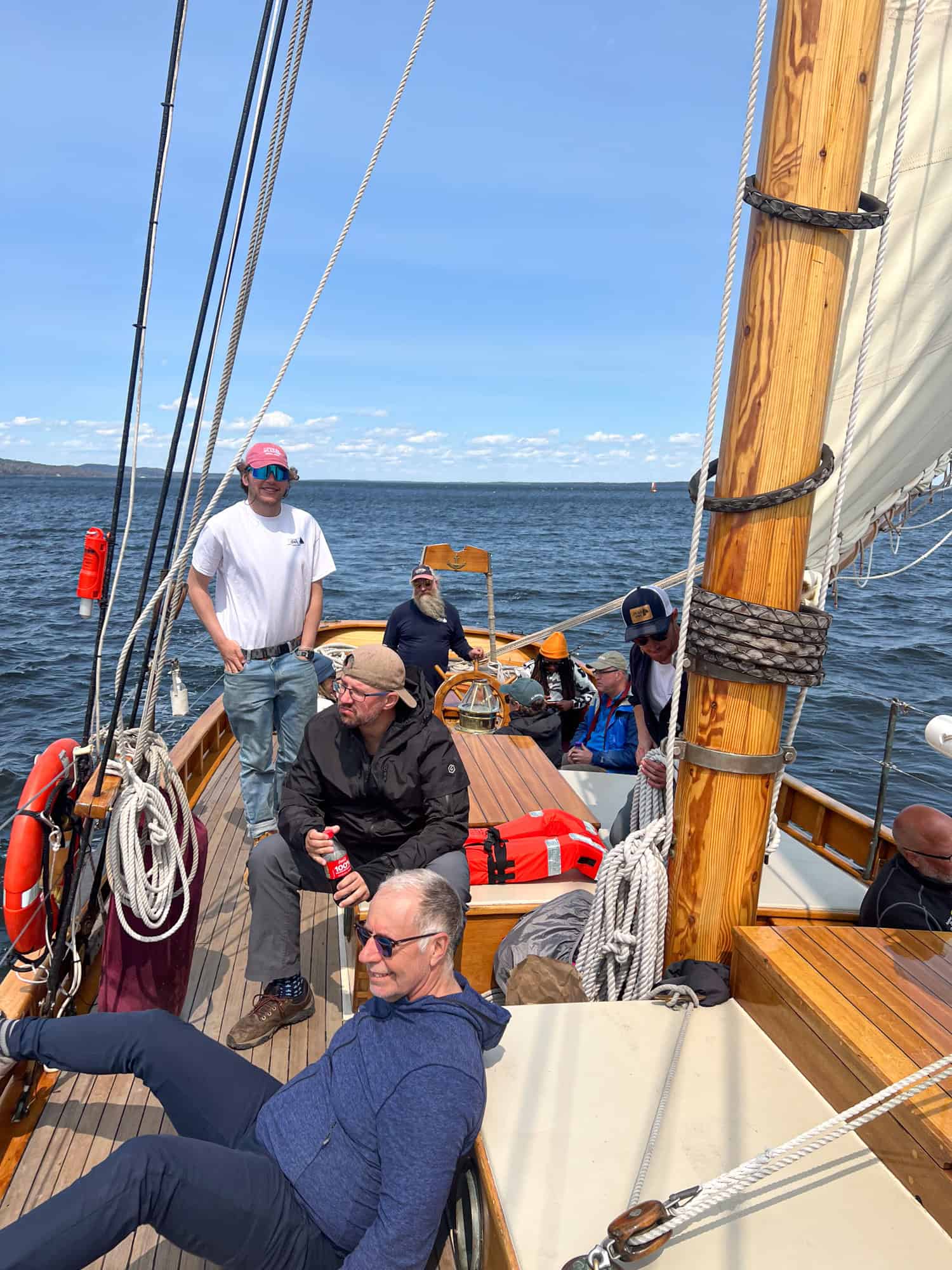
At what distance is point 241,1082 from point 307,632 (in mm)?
2138

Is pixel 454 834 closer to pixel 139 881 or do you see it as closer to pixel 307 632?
pixel 139 881

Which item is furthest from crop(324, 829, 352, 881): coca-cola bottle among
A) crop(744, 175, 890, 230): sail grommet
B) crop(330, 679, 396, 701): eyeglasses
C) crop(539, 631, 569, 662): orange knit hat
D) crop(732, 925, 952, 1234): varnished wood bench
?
crop(539, 631, 569, 662): orange knit hat

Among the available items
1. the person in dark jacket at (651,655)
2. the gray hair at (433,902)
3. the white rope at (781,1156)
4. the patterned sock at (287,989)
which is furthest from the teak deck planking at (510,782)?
the white rope at (781,1156)

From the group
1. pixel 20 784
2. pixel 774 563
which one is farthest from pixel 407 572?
pixel 774 563

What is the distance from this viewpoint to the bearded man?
249 inches

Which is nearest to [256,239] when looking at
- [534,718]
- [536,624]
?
[534,718]

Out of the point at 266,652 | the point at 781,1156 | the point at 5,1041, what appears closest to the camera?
the point at 781,1156

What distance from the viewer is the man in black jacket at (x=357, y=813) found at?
2795mm

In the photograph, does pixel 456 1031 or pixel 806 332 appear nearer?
pixel 456 1031

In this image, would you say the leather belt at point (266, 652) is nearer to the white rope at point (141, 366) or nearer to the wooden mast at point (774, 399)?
the white rope at point (141, 366)

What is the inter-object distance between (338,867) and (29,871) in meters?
0.87

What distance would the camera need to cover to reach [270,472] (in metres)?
3.63

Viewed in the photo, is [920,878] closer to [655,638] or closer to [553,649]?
[655,638]

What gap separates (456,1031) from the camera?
5.74 ft
